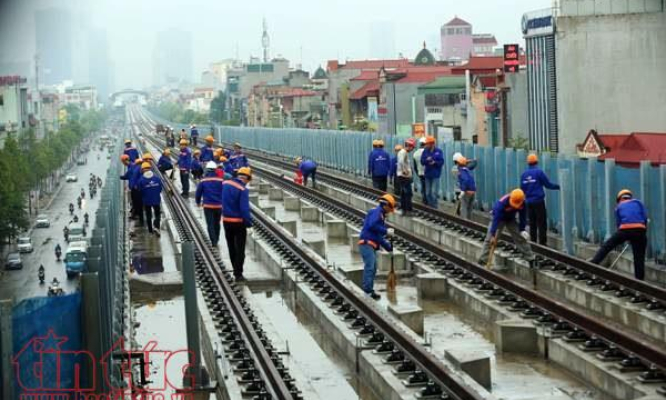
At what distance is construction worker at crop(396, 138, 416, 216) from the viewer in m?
25.0

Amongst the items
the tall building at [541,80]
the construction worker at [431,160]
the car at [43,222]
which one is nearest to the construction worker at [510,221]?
the construction worker at [431,160]

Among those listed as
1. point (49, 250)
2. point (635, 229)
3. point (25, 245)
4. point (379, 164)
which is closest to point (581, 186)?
point (635, 229)

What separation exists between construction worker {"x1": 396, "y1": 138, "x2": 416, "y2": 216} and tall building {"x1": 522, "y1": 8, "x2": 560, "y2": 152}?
36.5 metres

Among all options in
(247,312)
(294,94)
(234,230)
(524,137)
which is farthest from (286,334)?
(294,94)

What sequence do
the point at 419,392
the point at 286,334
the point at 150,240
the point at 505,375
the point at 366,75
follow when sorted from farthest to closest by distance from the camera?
the point at 366,75
the point at 150,240
the point at 286,334
the point at 505,375
the point at 419,392

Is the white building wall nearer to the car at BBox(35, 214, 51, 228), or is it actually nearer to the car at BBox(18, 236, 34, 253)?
the car at BBox(18, 236, 34, 253)

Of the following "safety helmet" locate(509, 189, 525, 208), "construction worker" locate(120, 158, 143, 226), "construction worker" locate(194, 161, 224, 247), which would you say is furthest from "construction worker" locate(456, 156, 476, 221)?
"construction worker" locate(120, 158, 143, 226)

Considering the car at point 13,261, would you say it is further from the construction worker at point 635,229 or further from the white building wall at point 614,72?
the construction worker at point 635,229

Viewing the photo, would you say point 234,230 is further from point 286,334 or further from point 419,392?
point 419,392

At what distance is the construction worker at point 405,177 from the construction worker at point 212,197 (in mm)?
4807

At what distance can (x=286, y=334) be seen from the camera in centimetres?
1528

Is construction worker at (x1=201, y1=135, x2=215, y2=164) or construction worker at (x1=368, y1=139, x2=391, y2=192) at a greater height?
construction worker at (x1=201, y1=135, x2=215, y2=164)

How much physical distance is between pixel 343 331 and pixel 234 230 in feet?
14.9

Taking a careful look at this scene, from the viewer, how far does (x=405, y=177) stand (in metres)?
25.2
